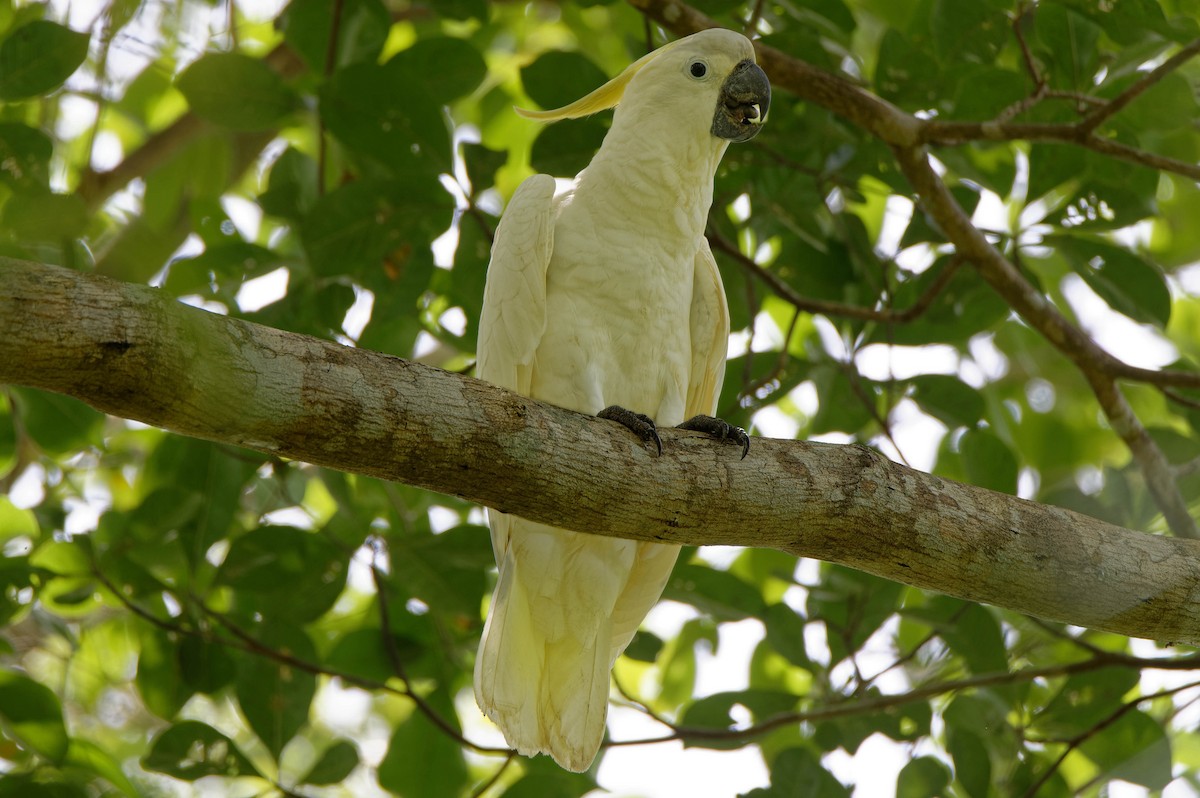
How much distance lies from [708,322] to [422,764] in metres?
1.57

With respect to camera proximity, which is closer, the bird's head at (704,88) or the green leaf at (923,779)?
the bird's head at (704,88)

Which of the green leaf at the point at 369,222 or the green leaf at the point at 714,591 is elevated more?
the green leaf at the point at 369,222

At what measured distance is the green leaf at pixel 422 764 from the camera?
3.19m

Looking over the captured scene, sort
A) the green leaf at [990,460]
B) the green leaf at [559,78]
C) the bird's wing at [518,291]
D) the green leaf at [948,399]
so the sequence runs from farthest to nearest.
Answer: the green leaf at [948,399] < the green leaf at [559,78] < the green leaf at [990,460] < the bird's wing at [518,291]

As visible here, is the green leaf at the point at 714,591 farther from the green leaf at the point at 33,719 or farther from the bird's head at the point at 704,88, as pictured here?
the green leaf at the point at 33,719

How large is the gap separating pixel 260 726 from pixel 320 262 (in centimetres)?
137

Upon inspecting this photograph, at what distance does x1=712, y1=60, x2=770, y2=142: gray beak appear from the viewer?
2.78 m

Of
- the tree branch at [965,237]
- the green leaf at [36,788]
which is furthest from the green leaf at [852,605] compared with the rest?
the green leaf at [36,788]

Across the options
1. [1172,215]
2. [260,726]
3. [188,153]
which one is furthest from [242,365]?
[1172,215]

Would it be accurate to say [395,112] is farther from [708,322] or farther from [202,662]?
[202,662]

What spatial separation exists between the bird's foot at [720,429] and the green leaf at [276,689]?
4.80 feet

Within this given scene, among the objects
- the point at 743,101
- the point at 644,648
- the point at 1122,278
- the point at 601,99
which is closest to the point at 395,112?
the point at 601,99

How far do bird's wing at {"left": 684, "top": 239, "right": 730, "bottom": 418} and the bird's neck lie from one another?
6.4 inches

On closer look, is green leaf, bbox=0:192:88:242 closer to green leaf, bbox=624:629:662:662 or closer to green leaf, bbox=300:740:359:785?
green leaf, bbox=300:740:359:785
